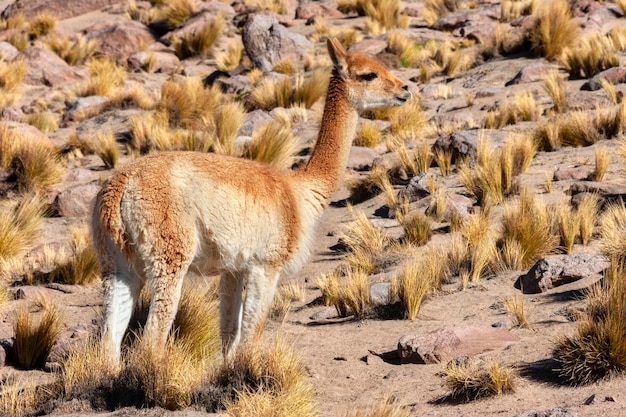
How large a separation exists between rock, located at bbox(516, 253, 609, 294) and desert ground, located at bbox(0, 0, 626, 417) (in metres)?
0.03

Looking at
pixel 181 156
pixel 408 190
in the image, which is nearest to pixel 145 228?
pixel 181 156

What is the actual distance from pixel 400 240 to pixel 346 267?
798 mm

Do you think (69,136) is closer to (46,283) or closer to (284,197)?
(46,283)

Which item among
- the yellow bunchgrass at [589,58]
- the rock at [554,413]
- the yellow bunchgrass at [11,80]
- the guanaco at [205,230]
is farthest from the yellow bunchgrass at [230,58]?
the rock at [554,413]

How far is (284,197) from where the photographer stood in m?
6.20

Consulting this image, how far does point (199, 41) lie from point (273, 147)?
9424 mm

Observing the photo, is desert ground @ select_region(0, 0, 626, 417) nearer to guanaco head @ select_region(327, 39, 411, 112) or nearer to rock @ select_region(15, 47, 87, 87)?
rock @ select_region(15, 47, 87, 87)

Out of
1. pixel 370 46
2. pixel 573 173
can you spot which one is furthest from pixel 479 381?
pixel 370 46

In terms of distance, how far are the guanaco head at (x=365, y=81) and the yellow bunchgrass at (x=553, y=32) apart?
10108 mm

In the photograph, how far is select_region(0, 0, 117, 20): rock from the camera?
84.7 ft

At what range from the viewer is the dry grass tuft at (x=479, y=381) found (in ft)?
18.2

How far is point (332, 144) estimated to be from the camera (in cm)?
670

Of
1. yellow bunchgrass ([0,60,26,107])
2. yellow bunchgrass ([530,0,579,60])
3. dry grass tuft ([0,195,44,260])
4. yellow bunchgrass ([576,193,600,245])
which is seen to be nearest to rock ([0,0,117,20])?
yellow bunchgrass ([0,60,26,107])

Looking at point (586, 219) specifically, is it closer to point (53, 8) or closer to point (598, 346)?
point (598, 346)
